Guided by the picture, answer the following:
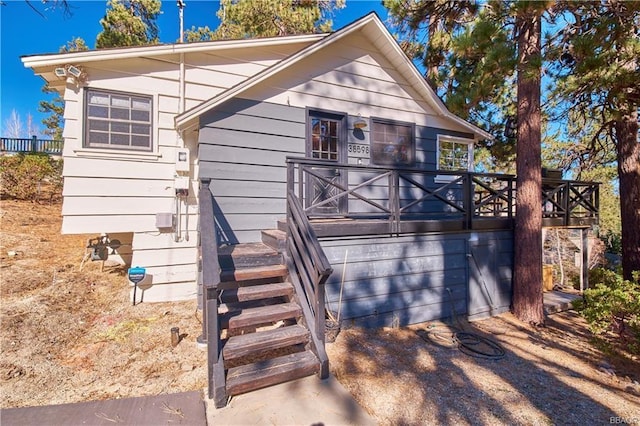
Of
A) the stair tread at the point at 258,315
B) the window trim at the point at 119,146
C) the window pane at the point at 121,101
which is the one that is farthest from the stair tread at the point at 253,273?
the window pane at the point at 121,101

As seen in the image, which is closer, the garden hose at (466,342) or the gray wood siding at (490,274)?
the garden hose at (466,342)

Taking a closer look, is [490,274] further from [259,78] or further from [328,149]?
Answer: [259,78]

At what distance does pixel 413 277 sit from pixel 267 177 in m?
2.81

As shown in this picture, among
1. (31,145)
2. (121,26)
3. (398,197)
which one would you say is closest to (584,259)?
(398,197)

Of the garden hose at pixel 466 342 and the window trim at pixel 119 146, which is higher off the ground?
the window trim at pixel 119 146

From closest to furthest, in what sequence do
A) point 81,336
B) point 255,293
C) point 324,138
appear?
point 255,293, point 81,336, point 324,138

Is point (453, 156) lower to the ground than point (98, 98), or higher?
lower

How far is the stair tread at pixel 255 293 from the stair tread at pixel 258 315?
138 millimetres

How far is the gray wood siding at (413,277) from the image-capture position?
162 inches

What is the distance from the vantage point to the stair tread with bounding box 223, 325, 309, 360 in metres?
2.66

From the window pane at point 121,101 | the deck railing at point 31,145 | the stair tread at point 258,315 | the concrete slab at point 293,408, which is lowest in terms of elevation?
the concrete slab at point 293,408

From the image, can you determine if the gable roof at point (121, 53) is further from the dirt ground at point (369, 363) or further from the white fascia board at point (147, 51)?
the dirt ground at point (369, 363)

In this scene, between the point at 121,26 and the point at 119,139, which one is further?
the point at 121,26

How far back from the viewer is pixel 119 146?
185 inches
